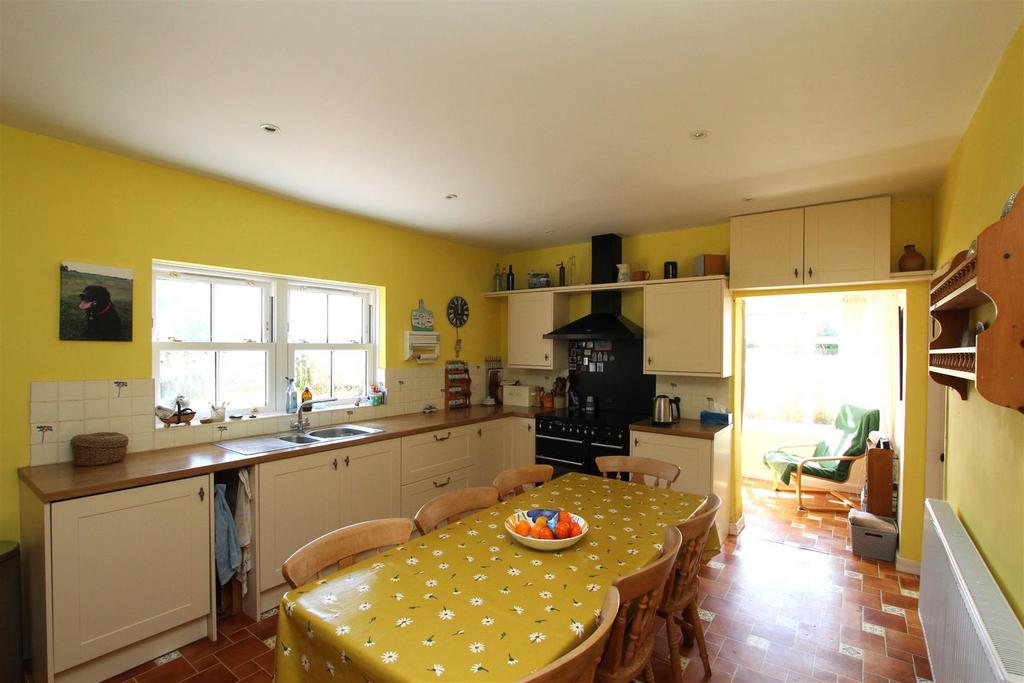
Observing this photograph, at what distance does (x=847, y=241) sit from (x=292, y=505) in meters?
3.87

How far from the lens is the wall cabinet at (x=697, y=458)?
10.9ft

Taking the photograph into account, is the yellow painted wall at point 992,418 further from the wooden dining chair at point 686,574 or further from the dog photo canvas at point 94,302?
the dog photo canvas at point 94,302

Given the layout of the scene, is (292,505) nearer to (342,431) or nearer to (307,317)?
(342,431)

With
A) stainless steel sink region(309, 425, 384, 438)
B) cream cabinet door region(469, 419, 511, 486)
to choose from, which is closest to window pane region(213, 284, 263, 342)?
stainless steel sink region(309, 425, 384, 438)

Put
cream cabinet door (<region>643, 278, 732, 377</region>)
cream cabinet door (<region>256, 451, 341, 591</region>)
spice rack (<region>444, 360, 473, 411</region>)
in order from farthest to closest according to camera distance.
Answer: spice rack (<region>444, 360, 473, 411</region>), cream cabinet door (<region>643, 278, 732, 377</region>), cream cabinet door (<region>256, 451, 341, 591</region>)

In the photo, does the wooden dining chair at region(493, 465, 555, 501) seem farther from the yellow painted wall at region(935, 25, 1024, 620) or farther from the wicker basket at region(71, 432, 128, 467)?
the wicker basket at region(71, 432, 128, 467)

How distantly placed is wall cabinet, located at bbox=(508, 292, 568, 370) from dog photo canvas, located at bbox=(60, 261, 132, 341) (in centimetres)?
301

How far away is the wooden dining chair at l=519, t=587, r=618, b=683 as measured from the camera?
0.96m

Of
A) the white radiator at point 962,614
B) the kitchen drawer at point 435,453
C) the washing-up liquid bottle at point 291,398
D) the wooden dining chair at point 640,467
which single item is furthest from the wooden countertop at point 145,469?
the white radiator at point 962,614

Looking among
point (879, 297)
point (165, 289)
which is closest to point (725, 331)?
point (879, 297)

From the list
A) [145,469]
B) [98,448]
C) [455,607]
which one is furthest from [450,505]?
[98,448]

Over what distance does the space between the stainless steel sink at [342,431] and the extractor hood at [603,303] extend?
182 centimetres

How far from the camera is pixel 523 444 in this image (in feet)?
13.9

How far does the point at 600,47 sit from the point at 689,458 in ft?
9.10
